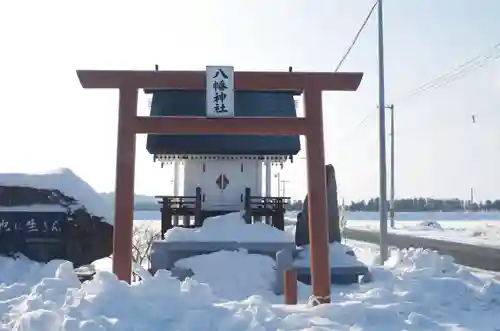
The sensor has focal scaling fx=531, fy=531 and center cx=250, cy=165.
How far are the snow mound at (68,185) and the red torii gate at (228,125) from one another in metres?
3.91

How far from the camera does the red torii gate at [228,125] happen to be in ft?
33.8

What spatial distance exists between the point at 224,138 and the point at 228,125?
7.00 m

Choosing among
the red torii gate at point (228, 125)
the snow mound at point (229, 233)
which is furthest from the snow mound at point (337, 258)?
the red torii gate at point (228, 125)

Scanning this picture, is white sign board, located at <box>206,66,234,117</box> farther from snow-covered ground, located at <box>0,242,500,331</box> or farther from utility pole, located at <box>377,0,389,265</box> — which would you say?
utility pole, located at <box>377,0,389,265</box>

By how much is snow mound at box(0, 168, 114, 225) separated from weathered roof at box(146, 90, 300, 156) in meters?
3.70

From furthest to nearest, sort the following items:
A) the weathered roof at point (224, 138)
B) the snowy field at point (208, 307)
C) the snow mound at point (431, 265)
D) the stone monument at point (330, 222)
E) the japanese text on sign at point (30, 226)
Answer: the weathered roof at point (224, 138), the stone monument at point (330, 222), the japanese text on sign at point (30, 226), the snow mound at point (431, 265), the snowy field at point (208, 307)

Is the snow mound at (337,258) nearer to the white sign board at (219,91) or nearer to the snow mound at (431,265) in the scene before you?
the snow mound at (431,265)

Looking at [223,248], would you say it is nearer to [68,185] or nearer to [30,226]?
[68,185]

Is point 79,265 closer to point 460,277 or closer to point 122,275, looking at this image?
point 122,275

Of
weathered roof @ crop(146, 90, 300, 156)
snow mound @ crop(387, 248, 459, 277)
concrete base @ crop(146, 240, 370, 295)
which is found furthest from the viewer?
weathered roof @ crop(146, 90, 300, 156)

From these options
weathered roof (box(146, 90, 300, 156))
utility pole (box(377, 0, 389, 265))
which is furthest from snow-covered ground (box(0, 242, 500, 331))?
weathered roof (box(146, 90, 300, 156))

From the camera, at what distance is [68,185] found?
14.0m

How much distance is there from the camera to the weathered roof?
17.5m

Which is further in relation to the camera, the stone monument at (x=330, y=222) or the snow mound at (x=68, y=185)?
the stone monument at (x=330, y=222)
